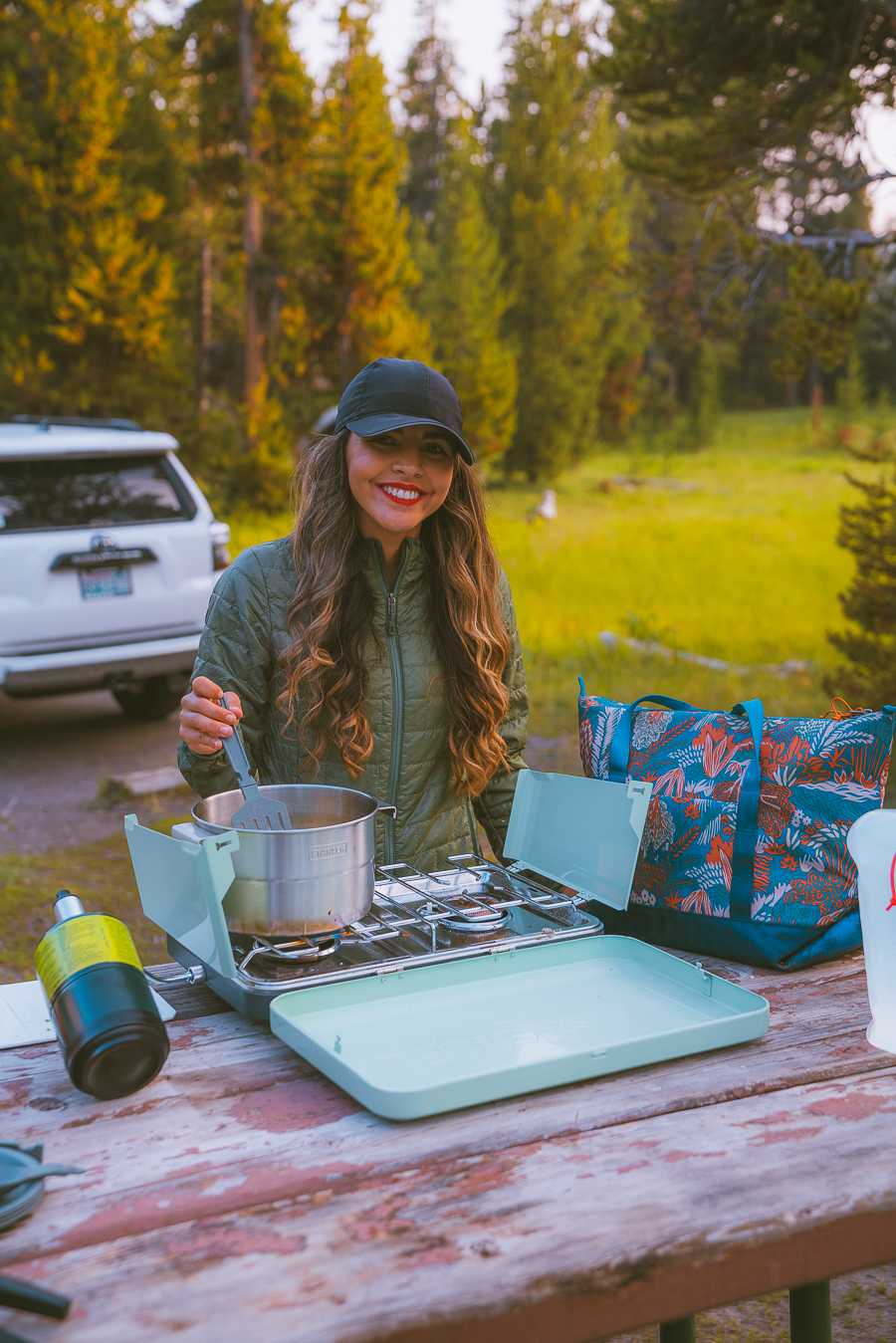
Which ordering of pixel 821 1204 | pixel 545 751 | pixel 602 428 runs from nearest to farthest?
pixel 821 1204 → pixel 545 751 → pixel 602 428

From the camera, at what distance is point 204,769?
2.13m

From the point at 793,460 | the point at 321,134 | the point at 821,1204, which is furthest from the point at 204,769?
the point at 793,460

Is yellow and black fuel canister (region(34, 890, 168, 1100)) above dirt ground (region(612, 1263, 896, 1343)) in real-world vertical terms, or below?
above

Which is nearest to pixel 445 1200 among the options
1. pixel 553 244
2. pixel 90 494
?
pixel 90 494

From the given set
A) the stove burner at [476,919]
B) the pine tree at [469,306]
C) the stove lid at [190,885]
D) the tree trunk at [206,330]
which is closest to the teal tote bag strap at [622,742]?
the stove burner at [476,919]

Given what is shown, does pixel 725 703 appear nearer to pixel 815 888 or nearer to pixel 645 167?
pixel 645 167

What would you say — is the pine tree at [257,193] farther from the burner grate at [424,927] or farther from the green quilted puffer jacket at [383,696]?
the burner grate at [424,927]

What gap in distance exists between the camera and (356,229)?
1534 centimetres

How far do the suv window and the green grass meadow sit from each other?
232 centimetres

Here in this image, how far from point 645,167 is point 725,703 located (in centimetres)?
336

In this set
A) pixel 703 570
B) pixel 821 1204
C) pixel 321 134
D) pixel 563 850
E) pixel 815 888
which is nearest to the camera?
pixel 821 1204

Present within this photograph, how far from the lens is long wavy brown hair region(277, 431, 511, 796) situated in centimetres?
226

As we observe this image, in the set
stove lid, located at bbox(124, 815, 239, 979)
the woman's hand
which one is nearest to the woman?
the woman's hand

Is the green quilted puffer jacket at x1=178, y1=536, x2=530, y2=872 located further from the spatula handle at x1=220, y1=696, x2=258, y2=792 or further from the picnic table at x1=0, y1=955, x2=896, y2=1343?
the picnic table at x1=0, y1=955, x2=896, y2=1343
